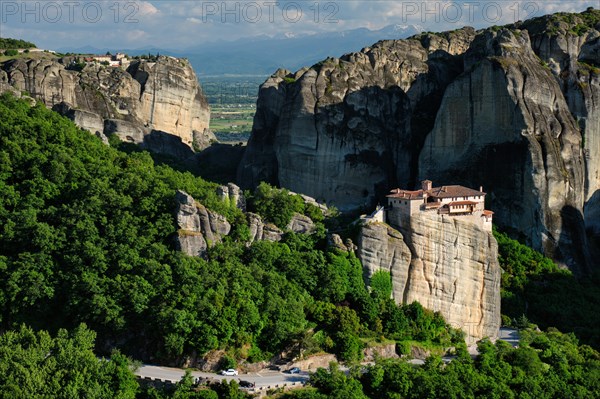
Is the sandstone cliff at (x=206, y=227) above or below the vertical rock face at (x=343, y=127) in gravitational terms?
below

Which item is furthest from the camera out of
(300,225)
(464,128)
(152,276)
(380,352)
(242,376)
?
(464,128)

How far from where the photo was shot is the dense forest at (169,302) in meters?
39.8

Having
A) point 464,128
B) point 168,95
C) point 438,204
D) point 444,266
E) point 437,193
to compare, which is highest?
point 168,95

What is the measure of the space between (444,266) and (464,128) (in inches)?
554

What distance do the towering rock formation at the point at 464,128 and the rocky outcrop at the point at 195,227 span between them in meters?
16.5

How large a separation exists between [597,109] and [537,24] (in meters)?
9.30

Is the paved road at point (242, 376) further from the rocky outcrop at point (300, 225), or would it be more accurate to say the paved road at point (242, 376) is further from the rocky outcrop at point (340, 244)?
the rocky outcrop at point (300, 225)

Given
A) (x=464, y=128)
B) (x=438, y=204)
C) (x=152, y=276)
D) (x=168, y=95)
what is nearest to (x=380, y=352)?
(x=438, y=204)

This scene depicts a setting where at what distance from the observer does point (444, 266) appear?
49562mm

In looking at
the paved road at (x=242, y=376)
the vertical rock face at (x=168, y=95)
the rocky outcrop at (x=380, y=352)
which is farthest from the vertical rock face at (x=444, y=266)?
the vertical rock face at (x=168, y=95)

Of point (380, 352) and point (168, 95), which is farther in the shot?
point (168, 95)

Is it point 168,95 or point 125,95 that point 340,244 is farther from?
point 168,95

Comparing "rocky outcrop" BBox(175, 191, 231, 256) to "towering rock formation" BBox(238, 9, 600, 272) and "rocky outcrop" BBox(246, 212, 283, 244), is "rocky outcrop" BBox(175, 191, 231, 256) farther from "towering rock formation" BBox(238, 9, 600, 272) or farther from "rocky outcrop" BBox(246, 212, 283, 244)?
"towering rock formation" BBox(238, 9, 600, 272)

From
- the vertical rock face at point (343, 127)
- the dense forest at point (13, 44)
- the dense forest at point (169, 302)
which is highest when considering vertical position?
the dense forest at point (13, 44)
